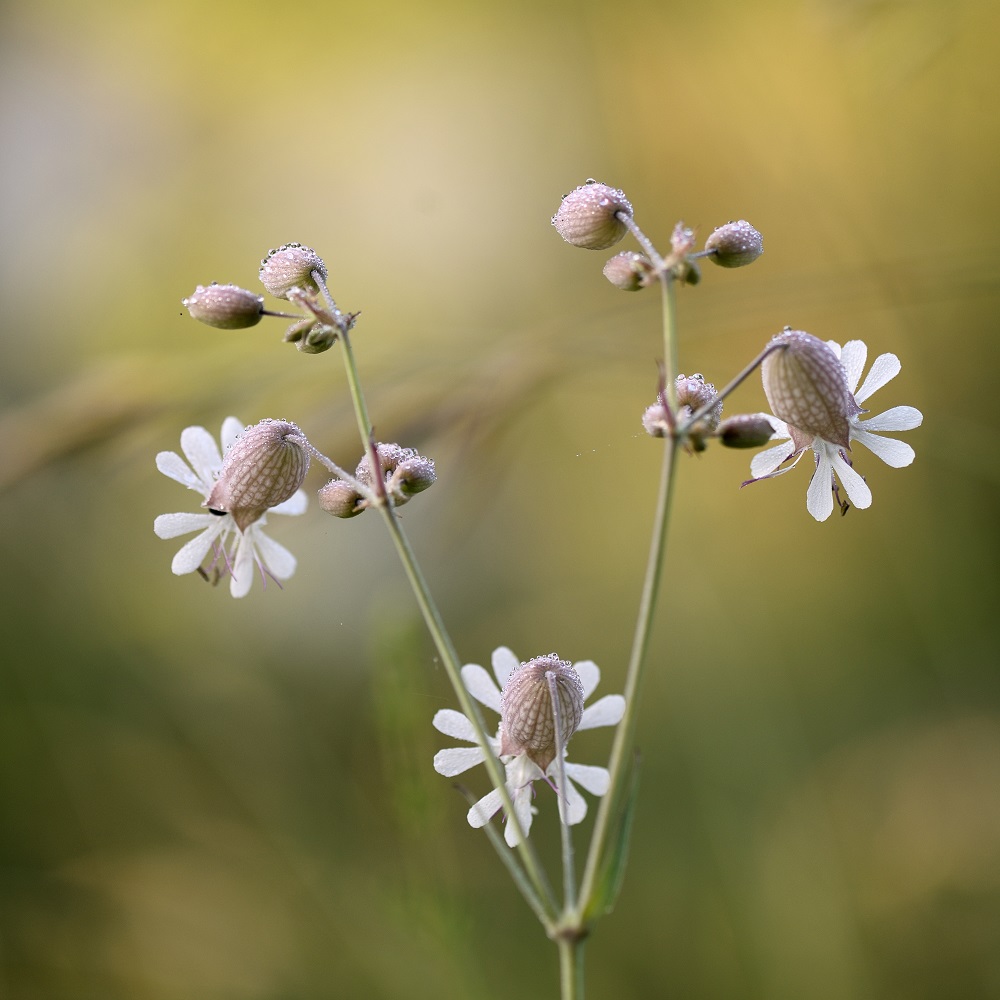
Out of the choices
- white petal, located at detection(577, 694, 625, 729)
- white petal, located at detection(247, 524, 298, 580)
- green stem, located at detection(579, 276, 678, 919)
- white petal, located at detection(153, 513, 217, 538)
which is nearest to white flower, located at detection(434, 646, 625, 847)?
white petal, located at detection(577, 694, 625, 729)

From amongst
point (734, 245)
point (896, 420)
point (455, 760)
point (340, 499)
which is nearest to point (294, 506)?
point (340, 499)

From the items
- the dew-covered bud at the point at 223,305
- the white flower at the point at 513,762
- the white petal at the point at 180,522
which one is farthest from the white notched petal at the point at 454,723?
the dew-covered bud at the point at 223,305

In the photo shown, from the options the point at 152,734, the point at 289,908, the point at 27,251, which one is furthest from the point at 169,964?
the point at 27,251

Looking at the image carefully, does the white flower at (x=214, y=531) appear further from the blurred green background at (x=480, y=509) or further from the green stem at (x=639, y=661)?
the green stem at (x=639, y=661)

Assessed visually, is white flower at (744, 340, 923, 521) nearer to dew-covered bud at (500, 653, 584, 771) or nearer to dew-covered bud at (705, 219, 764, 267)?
dew-covered bud at (705, 219, 764, 267)

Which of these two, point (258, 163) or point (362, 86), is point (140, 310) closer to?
point (258, 163)
